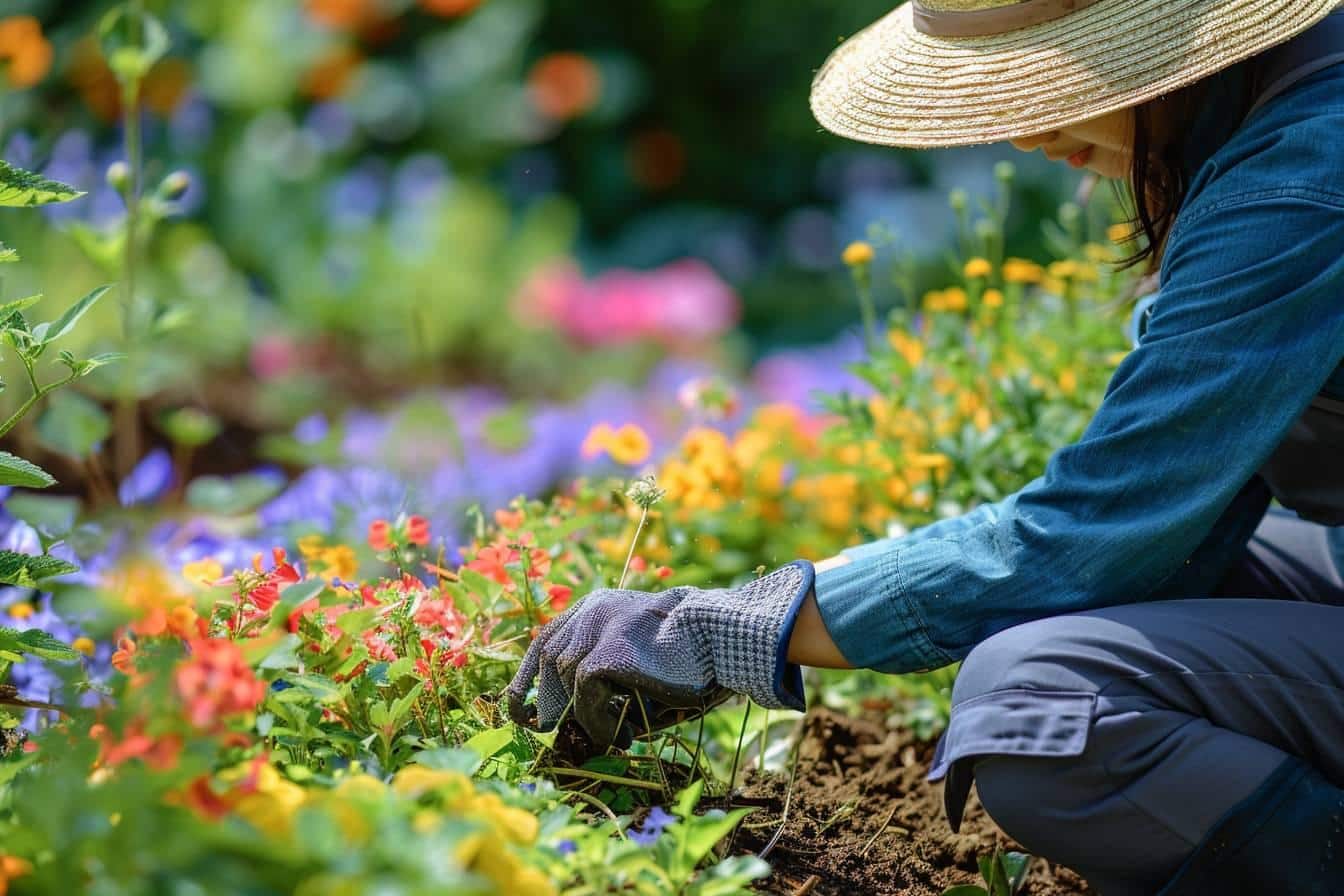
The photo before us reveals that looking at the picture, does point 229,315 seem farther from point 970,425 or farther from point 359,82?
point 970,425

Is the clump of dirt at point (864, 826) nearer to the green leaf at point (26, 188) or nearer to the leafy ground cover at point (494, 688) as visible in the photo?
the leafy ground cover at point (494, 688)

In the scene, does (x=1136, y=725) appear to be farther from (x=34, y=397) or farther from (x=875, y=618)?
(x=34, y=397)

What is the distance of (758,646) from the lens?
134 centimetres

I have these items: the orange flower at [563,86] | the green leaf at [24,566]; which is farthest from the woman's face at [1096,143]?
the orange flower at [563,86]

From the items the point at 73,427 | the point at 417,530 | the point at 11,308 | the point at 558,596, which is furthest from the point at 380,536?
the point at 11,308

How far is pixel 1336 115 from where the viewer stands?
52.8 inches

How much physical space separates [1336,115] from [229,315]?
345cm

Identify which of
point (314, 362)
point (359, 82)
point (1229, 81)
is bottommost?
point (314, 362)

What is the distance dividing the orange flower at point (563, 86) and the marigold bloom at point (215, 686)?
177 inches

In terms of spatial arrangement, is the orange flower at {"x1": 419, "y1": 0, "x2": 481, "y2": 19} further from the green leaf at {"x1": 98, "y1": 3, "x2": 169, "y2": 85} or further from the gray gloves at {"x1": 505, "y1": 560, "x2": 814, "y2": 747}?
the gray gloves at {"x1": 505, "y1": 560, "x2": 814, "y2": 747}

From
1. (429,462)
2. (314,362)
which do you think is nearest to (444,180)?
(314,362)

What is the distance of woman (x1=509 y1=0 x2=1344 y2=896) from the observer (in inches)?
50.6

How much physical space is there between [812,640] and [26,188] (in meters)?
0.83

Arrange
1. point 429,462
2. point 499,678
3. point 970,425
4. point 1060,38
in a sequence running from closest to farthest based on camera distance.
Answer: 1. point 1060,38
2. point 499,678
3. point 970,425
4. point 429,462
